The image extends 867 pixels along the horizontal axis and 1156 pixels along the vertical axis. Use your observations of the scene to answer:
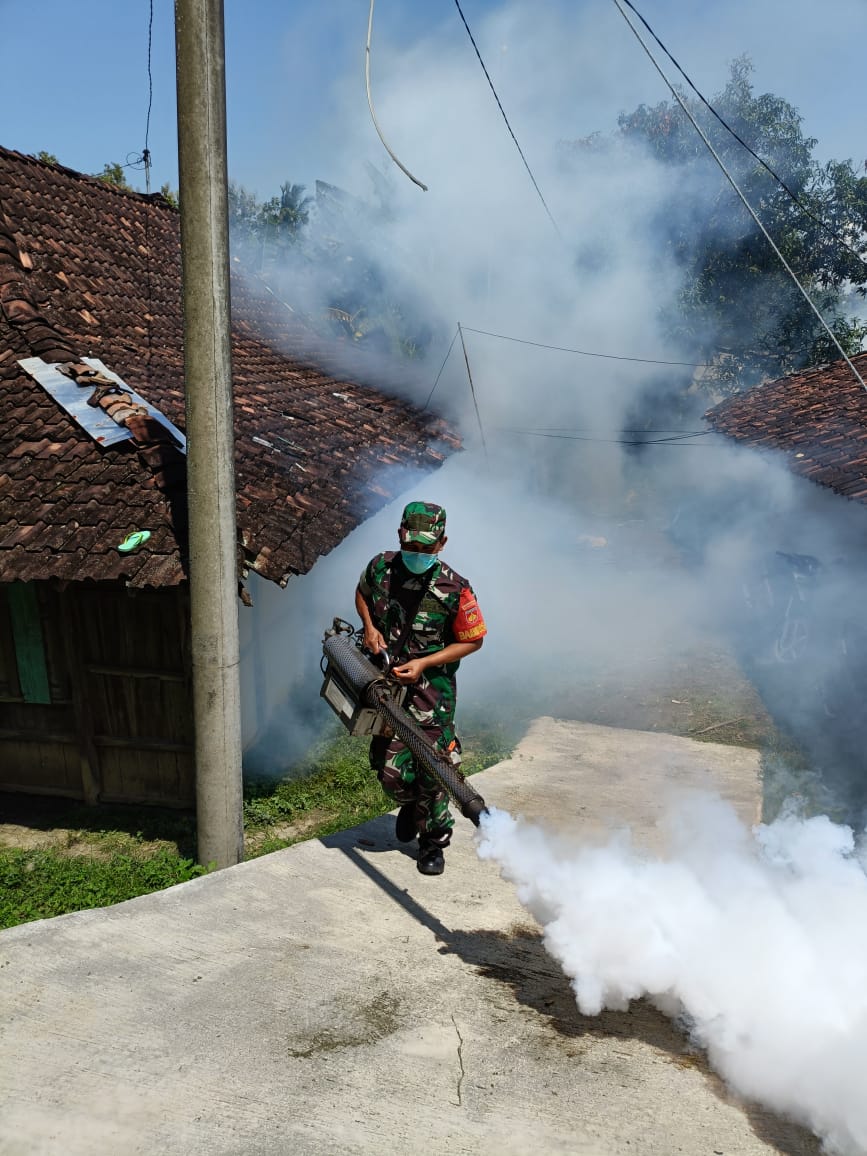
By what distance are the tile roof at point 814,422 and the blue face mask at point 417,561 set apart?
5.06m

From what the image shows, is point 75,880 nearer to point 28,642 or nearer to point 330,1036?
point 28,642

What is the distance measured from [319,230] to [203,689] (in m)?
13.5

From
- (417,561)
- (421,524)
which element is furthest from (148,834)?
(421,524)

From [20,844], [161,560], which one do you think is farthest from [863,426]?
[20,844]

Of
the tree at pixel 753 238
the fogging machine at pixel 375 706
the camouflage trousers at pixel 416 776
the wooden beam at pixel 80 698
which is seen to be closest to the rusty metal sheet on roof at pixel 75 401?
the wooden beam at pixel 80 698

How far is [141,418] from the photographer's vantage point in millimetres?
5793

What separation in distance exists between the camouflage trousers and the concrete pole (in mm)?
958

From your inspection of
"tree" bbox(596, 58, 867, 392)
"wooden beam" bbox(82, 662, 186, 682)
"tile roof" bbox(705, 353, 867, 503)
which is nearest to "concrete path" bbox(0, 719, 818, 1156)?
"wooden beam" bbox(82, 662, 186, 682)

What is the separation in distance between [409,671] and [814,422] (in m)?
8.85

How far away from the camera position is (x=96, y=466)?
5566 millimetres

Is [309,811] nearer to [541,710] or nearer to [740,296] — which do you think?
[541,710]

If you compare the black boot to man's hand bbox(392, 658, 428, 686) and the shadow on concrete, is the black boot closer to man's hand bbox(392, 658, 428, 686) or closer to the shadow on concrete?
the shadow on concrete

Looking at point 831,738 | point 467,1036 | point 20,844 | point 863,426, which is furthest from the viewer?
point 863,426

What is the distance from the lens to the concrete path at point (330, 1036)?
2.89 meters
